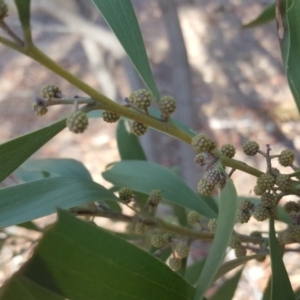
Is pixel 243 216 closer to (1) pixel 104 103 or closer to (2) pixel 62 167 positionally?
(1) pixel 104 103

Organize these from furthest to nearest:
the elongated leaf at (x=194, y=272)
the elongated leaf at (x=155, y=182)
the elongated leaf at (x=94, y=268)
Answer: the elongated leaf at (x=194, y=272), the elongated leaf at (x=155, y=182), the elongated leaf at (x=94, y=268)

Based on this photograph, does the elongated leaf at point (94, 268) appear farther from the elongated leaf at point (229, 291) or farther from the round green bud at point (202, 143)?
the elongated leaf at point (229, 291)

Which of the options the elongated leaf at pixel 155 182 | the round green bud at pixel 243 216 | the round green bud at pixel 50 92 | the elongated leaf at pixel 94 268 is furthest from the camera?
the elongated leaf at pixel 155 182

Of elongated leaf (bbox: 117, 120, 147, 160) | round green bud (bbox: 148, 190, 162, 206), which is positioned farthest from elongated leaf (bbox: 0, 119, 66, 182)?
elongated leaf (bbox: 117, 120, 147, 160)

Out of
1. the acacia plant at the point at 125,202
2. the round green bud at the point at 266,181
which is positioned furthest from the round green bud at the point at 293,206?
the round green bud at the point at 266,181

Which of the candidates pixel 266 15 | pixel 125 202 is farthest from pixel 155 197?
pixel 266 15

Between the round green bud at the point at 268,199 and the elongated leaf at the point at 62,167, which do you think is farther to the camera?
the elongated leaf at the point at 62,167
